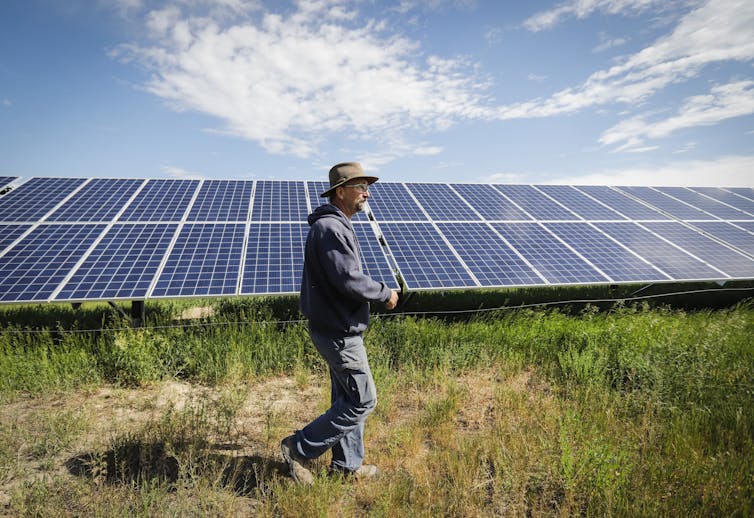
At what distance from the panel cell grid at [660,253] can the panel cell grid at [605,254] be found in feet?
1.08

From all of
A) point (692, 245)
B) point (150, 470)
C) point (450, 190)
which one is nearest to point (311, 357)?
→ point (150, 470)

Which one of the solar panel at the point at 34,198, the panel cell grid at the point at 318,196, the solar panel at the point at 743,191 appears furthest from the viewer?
the solar panel at the point at 743,191

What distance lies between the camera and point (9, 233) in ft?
26.5

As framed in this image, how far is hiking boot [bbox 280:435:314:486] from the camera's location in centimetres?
331

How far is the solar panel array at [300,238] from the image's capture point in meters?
7.10

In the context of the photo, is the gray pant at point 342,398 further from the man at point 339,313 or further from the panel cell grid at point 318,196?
the panel cell grid at point 318,196

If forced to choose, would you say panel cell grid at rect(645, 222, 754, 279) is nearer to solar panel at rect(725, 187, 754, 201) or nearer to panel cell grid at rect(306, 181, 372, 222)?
solar panel at rect(725, 187, 754, 201)

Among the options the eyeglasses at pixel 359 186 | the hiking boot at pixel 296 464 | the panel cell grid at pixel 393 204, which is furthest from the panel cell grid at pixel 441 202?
the hiking boot at pixel 296 464

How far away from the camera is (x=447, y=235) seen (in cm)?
941

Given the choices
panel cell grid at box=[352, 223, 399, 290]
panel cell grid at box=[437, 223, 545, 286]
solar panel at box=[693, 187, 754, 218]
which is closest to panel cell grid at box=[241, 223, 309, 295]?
panel cell grid at box=[352, 223, 399, 290]

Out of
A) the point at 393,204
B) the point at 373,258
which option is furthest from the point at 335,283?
the point at 393,204

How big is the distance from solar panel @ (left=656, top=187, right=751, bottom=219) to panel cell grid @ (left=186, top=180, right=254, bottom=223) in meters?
14.5

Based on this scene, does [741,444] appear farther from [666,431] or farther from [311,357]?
[311,357]

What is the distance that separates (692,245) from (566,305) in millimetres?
3634
